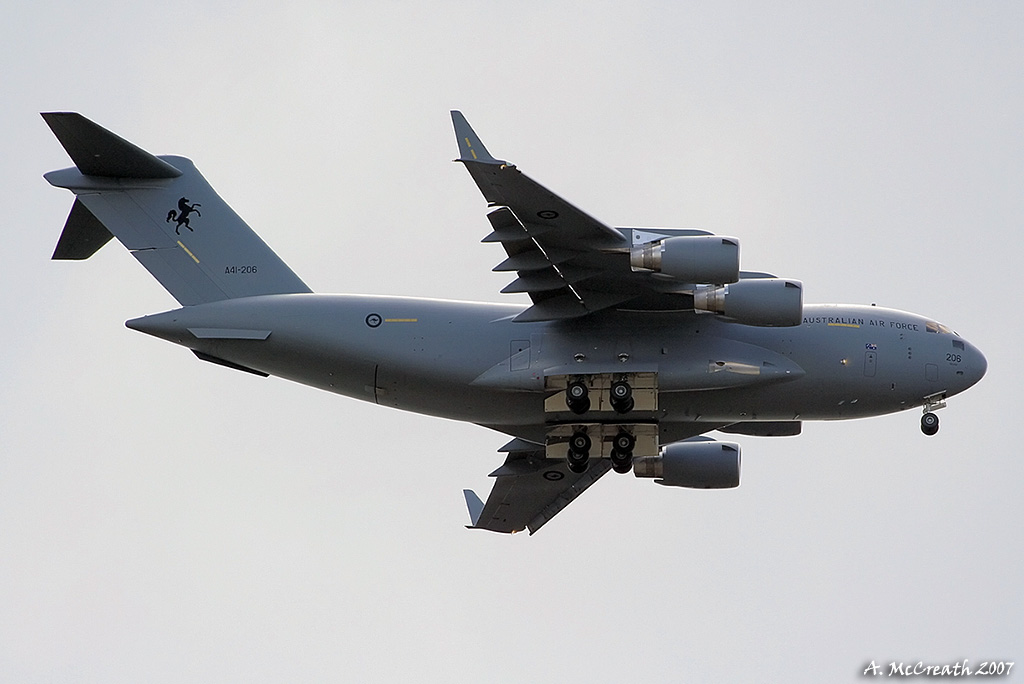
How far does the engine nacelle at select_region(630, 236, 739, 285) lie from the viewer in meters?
15.6

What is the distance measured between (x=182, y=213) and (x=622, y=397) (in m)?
6.19

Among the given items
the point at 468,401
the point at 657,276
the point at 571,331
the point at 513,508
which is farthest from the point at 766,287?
the point at 513,508

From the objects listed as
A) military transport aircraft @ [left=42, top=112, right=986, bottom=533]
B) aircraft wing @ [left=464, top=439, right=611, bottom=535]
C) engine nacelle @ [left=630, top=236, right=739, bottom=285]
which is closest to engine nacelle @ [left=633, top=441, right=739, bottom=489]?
aircraft wing @ [left=464, top=439, right=611, bottom=535]

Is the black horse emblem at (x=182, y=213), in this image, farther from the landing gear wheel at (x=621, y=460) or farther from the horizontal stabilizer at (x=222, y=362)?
the landing gear wheel at (x=621, y=460)

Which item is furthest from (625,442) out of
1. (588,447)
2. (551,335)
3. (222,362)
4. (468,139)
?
(222,362)

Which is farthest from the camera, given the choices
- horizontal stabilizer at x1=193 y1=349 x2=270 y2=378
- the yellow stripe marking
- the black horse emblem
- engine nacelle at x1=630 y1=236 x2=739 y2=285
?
the black horse emblem

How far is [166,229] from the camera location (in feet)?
60.8

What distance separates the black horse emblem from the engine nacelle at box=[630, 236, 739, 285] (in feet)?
20.6

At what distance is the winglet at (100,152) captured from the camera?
1741 cm

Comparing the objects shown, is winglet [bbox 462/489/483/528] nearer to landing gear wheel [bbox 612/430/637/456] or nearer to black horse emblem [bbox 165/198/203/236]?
landing gear wheel [bbox 612/430/637/456]

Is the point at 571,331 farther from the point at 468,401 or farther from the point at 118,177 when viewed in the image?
the point at 118,177

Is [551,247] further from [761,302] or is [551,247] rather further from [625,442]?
[625,442]

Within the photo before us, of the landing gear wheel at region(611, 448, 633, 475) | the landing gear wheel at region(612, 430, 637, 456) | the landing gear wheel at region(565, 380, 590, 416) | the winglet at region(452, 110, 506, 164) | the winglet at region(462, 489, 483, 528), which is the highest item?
the winglet at region(452, 110, 506, 164)

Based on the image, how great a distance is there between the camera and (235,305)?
17688 mm
